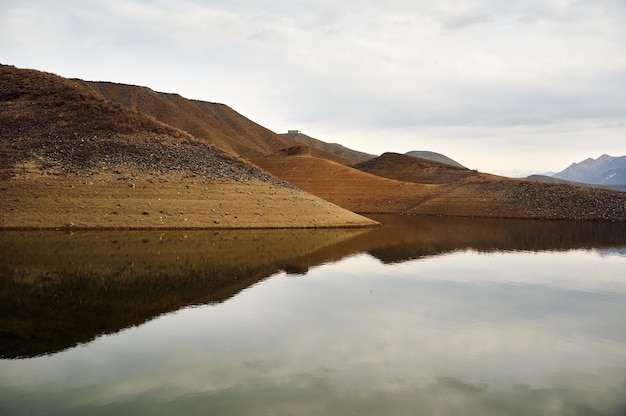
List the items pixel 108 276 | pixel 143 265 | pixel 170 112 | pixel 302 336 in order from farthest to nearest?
pixel 170 112, pixel 143 265, pixel 108 276, pixel 302 336

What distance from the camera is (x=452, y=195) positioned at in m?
91.3

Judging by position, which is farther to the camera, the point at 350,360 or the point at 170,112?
the point at 170,112

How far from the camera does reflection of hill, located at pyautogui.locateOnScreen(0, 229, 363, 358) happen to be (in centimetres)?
1430

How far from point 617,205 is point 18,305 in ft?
273

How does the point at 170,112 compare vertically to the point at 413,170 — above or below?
above

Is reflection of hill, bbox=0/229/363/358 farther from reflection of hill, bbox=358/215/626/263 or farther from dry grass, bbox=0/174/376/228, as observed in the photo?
reflection of hill, bbox=358/215/626/263

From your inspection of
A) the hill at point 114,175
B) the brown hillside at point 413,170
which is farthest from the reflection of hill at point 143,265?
the brown hillside at point 413,170

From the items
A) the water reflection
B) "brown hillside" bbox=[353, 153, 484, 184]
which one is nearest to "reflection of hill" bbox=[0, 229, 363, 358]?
the water reflection

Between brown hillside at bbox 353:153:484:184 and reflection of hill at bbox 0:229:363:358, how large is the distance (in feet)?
290

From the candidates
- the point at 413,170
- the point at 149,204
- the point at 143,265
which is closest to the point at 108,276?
the point at 143,265

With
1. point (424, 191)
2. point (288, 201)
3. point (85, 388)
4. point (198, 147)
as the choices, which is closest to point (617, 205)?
point (424, 191)

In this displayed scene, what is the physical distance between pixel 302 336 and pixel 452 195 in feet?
268

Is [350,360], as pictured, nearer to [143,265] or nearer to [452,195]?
[143,265]

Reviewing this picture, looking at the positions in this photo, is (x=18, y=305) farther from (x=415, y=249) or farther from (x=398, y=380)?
(x=415, y=249)
